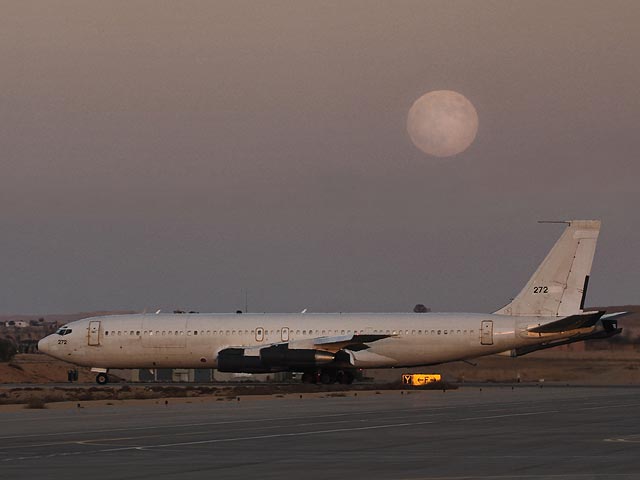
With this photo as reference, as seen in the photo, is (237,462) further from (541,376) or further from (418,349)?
(541,376)

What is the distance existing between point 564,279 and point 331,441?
4260cm

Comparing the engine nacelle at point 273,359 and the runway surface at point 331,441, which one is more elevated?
the engine nacelle at point 273,359

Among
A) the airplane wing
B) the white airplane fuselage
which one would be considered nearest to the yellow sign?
the white airplane fuselage

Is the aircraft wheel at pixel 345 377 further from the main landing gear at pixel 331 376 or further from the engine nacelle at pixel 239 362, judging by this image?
the engine nacelle at pixel 239 362

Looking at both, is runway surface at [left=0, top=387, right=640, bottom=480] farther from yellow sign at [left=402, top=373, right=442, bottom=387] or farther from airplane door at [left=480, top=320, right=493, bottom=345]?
yellow sign at [left=402, top=373, right=442, bottom=387]

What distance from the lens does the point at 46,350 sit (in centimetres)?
7906

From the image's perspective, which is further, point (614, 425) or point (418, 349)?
point (418, 349)

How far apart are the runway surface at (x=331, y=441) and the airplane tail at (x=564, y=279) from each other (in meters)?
19.8

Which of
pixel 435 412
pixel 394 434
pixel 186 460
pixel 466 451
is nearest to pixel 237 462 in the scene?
pixel 186 460

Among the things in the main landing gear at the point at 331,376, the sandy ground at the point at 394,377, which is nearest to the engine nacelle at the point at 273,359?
the sandy ground at the point at 394,377

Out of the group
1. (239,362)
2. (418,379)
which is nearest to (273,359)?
(239,362)

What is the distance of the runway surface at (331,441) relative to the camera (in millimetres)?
23639

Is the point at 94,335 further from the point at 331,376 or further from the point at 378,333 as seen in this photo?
the point at 378,333

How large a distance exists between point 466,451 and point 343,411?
18094mm
